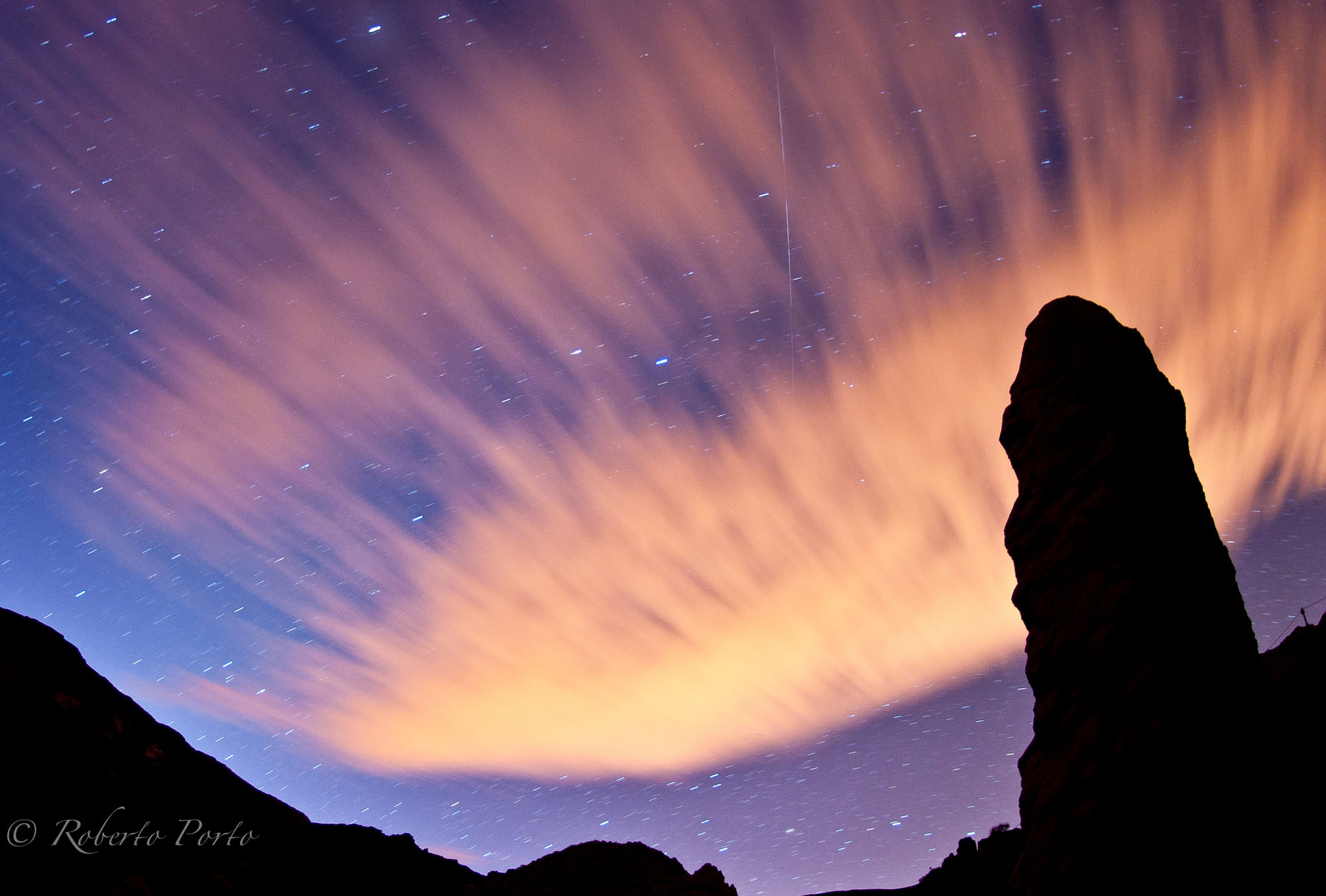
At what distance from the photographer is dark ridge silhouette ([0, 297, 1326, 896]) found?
505 inches

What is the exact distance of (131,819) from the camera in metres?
19.1

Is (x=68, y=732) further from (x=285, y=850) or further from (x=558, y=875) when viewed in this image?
(x=558, y=875)

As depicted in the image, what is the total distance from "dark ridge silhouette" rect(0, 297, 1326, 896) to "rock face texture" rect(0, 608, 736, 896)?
0.10 metres

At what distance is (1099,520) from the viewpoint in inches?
676

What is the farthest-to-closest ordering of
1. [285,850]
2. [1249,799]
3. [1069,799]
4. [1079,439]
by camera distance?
[285,850] → [1079,439] → [1069,799] → [1249,799]

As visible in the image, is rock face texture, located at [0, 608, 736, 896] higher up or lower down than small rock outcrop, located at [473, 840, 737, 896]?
higher up

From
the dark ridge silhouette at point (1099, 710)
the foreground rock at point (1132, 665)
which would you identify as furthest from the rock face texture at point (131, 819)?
the foreground rock at point (1132, 665)

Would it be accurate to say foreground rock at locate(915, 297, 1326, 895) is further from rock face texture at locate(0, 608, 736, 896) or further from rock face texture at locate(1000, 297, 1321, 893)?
rock face texture at locate(0, 608, 736, 896)

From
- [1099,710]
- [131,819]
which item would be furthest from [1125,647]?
[131,819]

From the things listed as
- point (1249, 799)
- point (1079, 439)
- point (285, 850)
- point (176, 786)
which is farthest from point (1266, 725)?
point (285, 850)

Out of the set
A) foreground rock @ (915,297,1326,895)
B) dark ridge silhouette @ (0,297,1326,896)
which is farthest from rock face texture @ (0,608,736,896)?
foreground rock @ (915,297,1326,895)

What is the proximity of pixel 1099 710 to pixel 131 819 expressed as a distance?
26685 millimetres

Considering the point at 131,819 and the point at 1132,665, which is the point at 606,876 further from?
the point at 1132,665

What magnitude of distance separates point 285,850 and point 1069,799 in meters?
49.7
